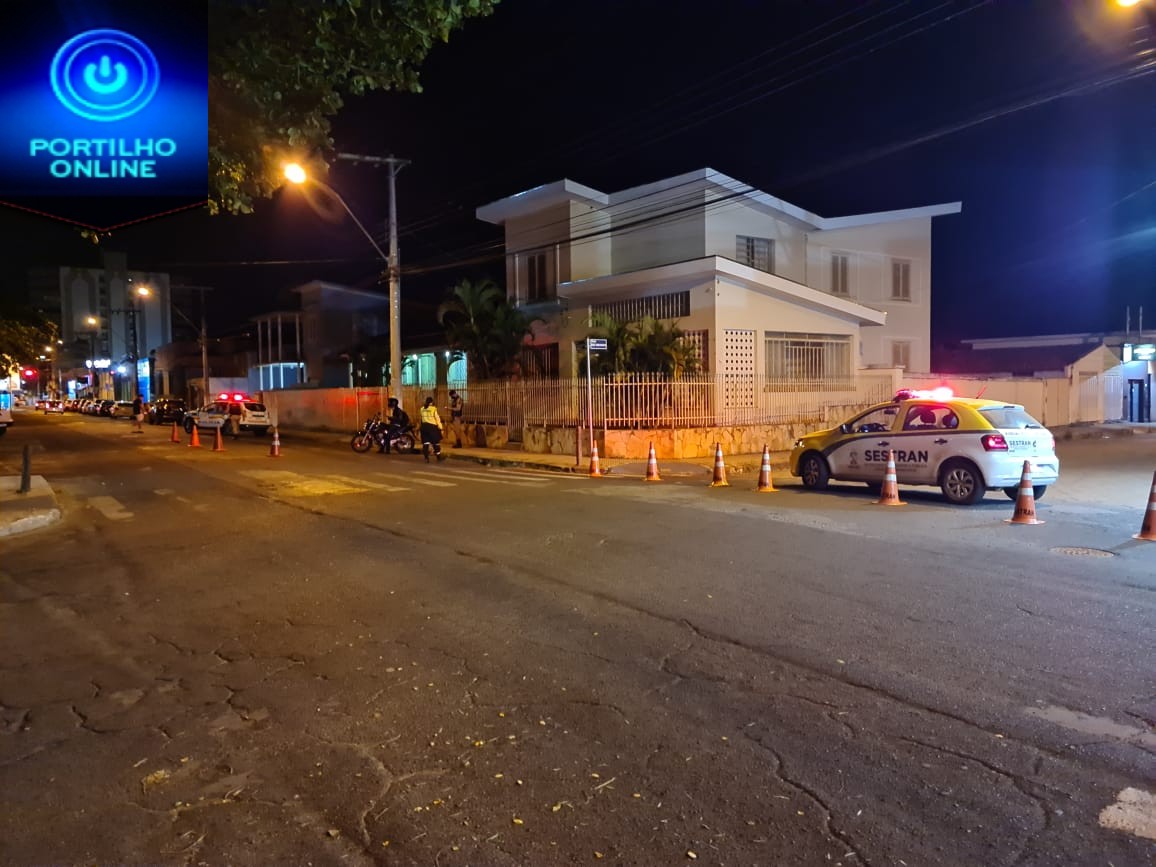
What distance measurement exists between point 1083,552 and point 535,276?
2261cm

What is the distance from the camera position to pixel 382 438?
73.9 ft

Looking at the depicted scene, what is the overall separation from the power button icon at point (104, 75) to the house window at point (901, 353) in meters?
28.8

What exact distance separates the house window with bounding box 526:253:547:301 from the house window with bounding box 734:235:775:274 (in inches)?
272

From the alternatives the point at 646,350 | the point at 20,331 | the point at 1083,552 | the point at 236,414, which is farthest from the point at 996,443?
the point at 236,414

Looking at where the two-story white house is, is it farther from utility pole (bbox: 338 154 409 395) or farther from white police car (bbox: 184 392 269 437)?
white police car (bbox: 184 392 269 437)

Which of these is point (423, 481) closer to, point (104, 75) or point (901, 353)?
point (104, 75)

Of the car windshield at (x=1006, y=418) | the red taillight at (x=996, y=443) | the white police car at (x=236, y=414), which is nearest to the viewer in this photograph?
the red taillight at (x=996, y=443)

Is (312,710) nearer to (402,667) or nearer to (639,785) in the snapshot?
(402,667)

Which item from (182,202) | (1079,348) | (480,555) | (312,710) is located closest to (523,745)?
(312,710)

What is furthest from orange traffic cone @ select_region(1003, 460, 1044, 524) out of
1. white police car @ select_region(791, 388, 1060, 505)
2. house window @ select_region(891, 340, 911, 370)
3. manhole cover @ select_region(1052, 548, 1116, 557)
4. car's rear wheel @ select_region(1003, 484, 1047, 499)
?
house window @ select_region(891, 340, 911, 370)

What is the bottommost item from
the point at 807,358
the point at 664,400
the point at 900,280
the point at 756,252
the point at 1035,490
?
the point at 1035,490

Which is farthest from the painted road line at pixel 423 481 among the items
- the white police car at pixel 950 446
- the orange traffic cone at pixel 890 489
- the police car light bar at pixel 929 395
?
the police car light bar at pixel 929 395

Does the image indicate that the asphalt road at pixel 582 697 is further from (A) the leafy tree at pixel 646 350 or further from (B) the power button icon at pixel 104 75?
(A) the leafy tree at pixel 646 350

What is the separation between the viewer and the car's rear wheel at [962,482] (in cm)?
1160
